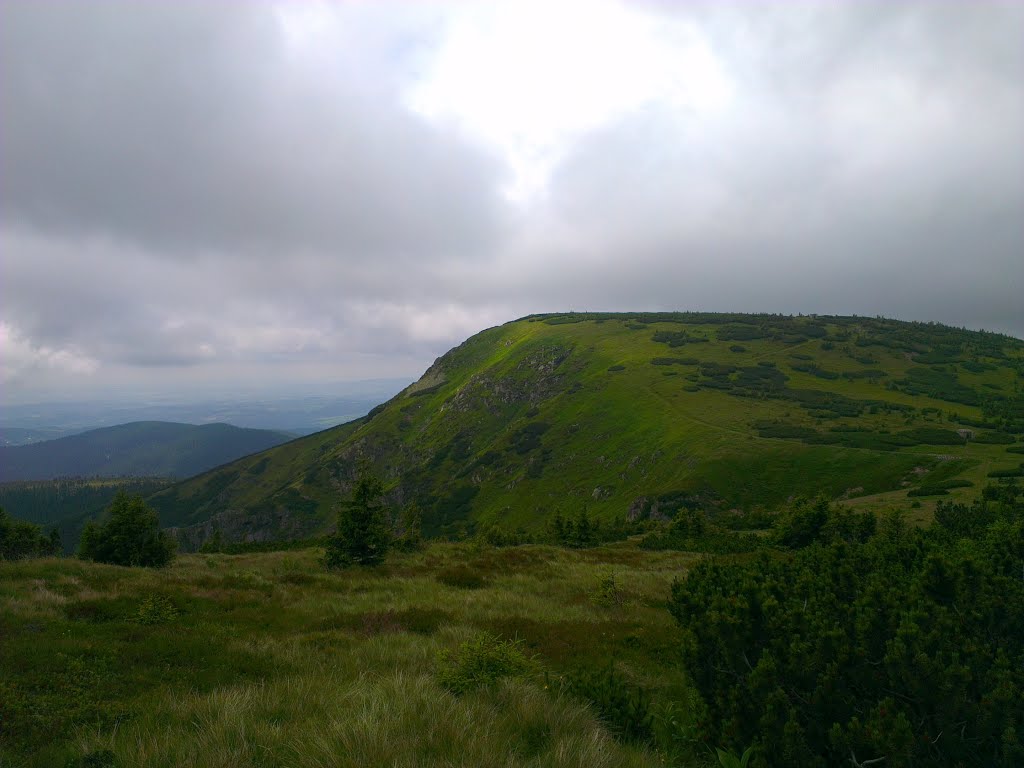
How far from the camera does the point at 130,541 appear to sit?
22266 mm

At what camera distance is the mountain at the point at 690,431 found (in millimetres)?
68375

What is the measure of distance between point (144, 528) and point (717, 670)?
2627cm

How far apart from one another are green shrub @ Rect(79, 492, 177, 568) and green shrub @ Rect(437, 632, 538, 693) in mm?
21395

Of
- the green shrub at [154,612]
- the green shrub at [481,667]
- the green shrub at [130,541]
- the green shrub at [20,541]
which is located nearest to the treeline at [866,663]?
the green shrub at [481,667]

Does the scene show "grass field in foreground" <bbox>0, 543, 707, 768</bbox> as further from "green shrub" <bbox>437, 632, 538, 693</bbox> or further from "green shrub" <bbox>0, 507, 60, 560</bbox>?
"green shrub" <bbox>0, 507, 60, 560</bbox>

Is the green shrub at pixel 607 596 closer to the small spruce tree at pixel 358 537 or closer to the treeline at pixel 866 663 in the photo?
the treeline at pixel 866 663

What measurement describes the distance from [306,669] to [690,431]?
91.1 meters

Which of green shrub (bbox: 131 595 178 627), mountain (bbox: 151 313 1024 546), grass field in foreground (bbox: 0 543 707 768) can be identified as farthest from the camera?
mountain (bbox: 151 313 1024 546)

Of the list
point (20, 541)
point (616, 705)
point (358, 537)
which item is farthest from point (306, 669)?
point (20, 541)

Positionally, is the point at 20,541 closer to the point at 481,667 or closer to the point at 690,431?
the point at 481,667

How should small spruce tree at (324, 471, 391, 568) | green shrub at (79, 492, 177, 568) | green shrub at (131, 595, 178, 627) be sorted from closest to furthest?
1. green shrub at (131, 595, 178, 627)
2. green shrub at (79, 492, 177, 568)
3. small spruce tree at (324, 471, 391, 568)

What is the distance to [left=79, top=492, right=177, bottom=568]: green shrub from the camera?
869 inches

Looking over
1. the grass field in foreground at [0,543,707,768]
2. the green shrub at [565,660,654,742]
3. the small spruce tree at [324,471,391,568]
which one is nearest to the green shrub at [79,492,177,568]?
the grass field in foreground at [0,543,707,768]

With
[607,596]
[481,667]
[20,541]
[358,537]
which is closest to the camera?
[481,667]
